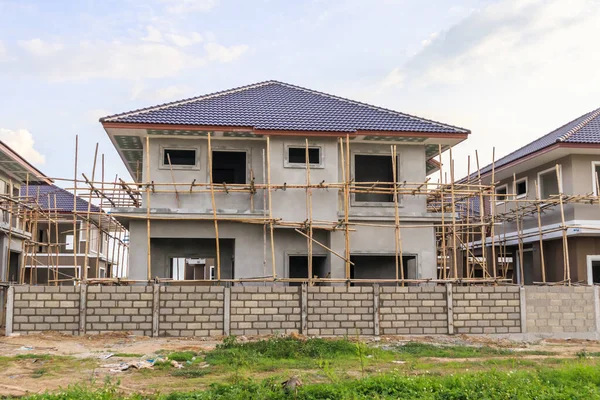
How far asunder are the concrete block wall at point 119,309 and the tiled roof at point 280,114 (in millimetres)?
4494

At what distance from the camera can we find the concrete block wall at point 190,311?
13016 mm

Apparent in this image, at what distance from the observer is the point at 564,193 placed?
18297 mm

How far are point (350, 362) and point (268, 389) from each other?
2.92m

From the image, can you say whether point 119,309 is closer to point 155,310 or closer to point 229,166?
point 155,310

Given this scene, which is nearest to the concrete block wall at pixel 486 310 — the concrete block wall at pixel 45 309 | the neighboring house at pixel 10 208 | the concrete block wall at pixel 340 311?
the concrete block wall at pixel 340 311

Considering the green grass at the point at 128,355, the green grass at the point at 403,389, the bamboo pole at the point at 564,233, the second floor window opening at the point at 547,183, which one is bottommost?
the green grass at the point at 403,389

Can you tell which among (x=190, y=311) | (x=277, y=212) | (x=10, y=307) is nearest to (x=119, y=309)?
(x=190, y=311)

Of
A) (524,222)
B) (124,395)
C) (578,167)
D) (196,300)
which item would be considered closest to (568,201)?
(578,167)

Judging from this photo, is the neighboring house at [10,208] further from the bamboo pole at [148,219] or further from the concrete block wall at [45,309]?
the concrete block wall at [45,309]

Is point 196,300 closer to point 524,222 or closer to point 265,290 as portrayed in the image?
point 265,290

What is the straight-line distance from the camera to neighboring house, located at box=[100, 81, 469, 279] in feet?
51.1

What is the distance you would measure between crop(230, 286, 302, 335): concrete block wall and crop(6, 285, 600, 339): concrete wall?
21 mm

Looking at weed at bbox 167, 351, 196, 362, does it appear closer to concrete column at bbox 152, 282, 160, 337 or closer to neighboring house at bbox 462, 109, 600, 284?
concrete column at bbox 152, 282, 160, 337

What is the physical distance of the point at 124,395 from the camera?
7.51 meters
